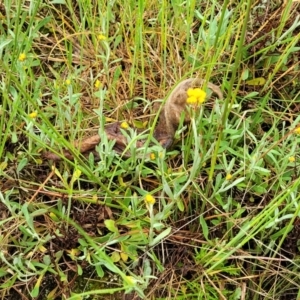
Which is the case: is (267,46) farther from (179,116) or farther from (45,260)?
(45,260)

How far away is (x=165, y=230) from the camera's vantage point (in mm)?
1208

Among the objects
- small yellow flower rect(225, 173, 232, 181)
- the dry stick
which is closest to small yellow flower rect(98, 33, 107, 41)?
the dry stick

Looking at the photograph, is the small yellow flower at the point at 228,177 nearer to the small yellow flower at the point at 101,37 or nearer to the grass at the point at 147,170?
the grass at the point at 147,170

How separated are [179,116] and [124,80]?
227 millimetres

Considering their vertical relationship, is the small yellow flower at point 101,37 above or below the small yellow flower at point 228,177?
above

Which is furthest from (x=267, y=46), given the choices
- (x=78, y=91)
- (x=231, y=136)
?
(x=78, y=91)

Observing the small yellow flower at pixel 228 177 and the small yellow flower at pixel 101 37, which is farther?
the small yellow flower at pixel 101 37

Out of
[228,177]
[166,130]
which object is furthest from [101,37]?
[228,177]

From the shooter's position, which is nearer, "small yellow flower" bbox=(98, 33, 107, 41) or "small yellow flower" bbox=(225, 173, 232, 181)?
"small yellow flower" bbox=(225, 173, 232, 181)

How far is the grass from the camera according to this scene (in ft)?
4.06

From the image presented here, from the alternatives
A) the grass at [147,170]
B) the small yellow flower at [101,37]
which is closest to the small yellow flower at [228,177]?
the grass at [147,170]

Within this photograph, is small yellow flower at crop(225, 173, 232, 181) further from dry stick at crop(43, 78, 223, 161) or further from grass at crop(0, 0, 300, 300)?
dry stick at crop(43, 78, 223, 161)

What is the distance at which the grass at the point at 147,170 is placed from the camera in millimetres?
1236

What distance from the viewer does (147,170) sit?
1.33m
